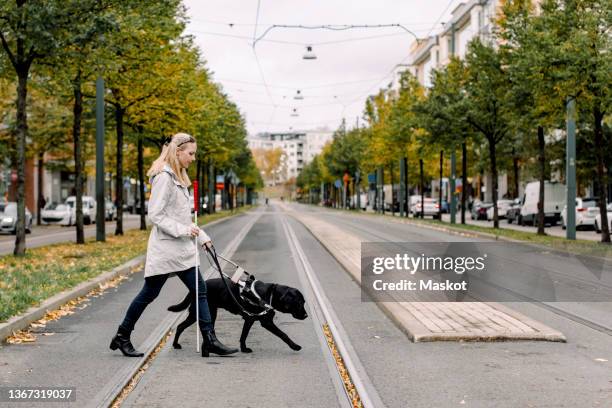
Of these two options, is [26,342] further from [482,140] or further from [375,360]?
[482,140]

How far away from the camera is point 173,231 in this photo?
269 inches

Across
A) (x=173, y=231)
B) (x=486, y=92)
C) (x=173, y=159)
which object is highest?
(x=486, y=92)

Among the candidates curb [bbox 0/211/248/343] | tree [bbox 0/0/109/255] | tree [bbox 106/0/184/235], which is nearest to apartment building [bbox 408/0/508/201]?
tree [bbox 106/0/184/235]

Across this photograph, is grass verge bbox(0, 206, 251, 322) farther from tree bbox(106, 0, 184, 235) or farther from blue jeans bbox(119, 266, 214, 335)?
tree bbox(106, 0, 184, 235)

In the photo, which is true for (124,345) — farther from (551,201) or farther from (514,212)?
(514,212)

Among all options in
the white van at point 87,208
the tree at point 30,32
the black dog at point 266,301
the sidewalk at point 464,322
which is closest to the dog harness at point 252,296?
the black dog at point 266,301

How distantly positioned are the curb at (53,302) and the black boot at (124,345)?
1.48 m

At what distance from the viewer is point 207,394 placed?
592 centimetres

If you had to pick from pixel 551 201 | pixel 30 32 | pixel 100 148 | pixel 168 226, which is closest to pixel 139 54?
pixel 100 148

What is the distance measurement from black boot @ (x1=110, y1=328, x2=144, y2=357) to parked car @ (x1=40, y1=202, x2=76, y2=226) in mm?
38692

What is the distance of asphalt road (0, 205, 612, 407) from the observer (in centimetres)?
580

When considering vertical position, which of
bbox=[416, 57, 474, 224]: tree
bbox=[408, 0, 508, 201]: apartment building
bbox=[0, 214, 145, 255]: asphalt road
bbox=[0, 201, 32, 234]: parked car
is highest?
bbox=[408, 0, 508, 201]: apartment building

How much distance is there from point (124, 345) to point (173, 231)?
1.21 meters

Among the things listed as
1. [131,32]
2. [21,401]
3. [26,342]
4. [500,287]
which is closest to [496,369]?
[21,401]
